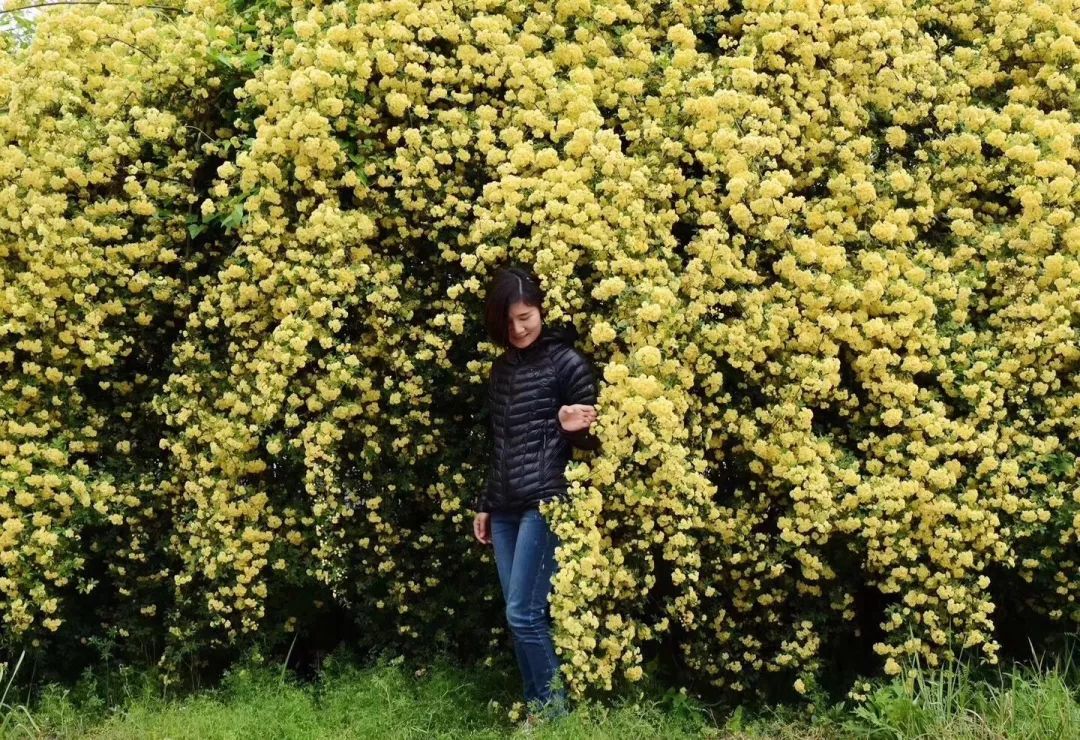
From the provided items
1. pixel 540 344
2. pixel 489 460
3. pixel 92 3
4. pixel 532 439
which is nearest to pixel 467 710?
pixel 489 460

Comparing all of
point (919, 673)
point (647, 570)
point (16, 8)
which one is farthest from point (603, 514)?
point (16, 8)

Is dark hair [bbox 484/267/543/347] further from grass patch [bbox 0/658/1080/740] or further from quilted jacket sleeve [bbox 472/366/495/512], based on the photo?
grass patch [bbox 0/658/1080/740]

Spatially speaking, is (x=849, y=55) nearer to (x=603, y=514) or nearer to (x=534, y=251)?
(x=534, y=251)

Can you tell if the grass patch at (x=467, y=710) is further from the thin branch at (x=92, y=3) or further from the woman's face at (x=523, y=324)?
the thin branch at (x=92, y=3)

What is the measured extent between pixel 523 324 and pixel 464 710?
1662 mm

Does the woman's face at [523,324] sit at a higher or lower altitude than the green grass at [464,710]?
higher

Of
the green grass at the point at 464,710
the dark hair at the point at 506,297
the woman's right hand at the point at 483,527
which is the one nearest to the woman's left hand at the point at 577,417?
the dark hair at the point at 506,297

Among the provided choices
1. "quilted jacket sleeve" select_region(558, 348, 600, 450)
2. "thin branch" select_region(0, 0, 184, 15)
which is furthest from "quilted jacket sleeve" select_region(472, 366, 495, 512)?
"thin branch" select_region(0, 0, 184, 15)

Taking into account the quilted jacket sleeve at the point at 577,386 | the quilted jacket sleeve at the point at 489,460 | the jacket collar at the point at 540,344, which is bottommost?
the quilted jacket sleeve at the point at 489,460

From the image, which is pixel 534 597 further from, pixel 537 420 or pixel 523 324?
pixel 523 324

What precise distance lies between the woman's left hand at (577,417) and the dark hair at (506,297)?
40cm

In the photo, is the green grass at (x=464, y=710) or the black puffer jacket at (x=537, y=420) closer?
the green grass at (x=464, y=710)

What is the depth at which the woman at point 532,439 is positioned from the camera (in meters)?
4.30

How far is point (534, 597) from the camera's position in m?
4.35
